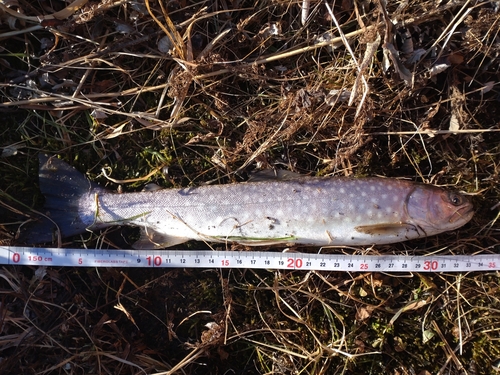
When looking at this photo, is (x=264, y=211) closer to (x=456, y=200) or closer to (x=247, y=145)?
(x=247, y=145)

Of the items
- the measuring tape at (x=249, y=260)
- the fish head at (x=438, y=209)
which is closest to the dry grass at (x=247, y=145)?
the measuring tape at (x=249, y=260)

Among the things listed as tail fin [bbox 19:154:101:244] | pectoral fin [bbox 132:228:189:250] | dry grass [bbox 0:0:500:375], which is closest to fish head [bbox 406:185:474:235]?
→ dry grass [bbox 0:0:500:375]

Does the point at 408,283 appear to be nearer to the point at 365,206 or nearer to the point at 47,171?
the point at 365,206

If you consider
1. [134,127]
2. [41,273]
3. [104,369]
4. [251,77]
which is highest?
[251,77]

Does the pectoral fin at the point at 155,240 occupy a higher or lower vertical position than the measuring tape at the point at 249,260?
higher

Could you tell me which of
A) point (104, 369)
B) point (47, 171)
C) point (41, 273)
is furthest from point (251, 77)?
point (104, 369)

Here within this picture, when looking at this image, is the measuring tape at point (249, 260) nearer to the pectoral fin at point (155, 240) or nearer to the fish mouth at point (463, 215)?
the pectoral fin at point (155, 240)
